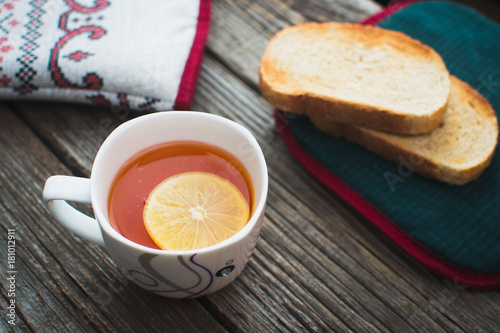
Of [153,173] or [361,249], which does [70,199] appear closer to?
[153,173]

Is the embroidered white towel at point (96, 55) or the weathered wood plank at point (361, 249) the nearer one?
the weathered wood plank at point (361, 249)

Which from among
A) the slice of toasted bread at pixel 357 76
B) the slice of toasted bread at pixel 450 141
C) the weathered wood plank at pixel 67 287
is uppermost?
the slice of toasted bread at pixel 357 76

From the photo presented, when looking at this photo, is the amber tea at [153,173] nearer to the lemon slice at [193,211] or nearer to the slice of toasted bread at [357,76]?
the lemon slice at [193,211]

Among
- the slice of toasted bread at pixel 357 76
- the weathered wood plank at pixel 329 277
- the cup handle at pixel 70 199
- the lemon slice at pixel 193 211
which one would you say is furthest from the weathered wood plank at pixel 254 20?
the cup handle at pixel 70 199

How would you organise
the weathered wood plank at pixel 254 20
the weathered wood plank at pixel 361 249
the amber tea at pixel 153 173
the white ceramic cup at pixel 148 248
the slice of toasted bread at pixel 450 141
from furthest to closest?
1. the weathered wood plank at pixel 254 20
2. the slice of toasted bread at pixel 450 141
3. the weathered wood plank at pixel 361 249
4. the amber tea at pixel 153 173
5. the white ceramic cup at pixel 148 248

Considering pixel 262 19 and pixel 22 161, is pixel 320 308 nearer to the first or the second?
pixel 22 161

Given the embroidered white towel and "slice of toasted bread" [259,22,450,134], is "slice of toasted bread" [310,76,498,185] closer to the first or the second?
"slice of toasted bread" [259,22,450,134]

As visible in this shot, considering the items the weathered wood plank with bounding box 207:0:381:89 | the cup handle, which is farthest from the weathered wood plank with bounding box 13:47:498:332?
the weathered wood plank with bounding box 207:0:381:89
